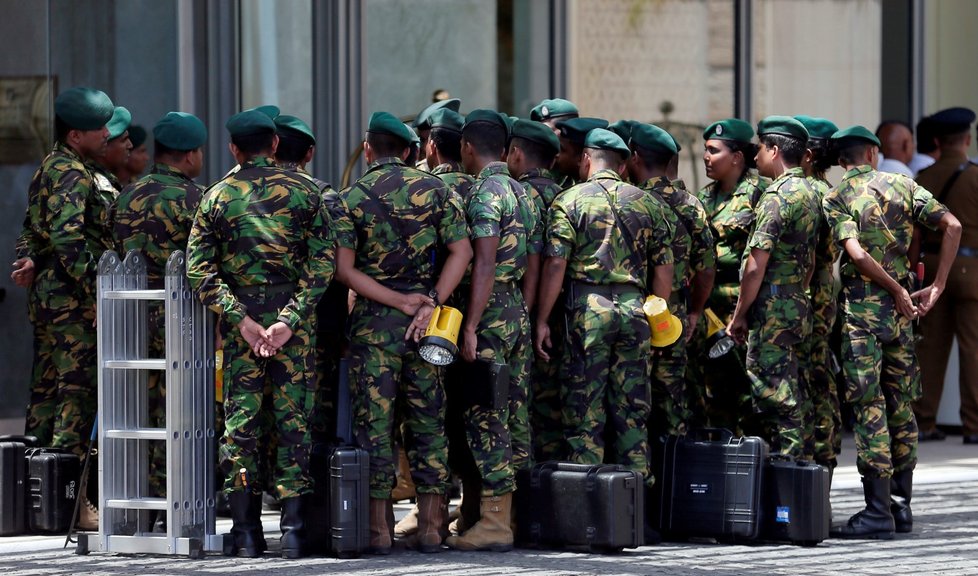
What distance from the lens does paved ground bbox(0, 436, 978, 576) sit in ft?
23.7

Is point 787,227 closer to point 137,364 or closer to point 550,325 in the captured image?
point 550,325

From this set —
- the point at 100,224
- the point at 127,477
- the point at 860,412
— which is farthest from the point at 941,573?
the point at 100,224

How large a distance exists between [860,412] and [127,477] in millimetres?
3361

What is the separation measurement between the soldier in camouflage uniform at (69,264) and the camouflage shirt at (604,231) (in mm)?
2110

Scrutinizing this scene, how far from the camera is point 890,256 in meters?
8.45

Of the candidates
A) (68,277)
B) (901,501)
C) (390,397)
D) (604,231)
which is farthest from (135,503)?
(901,501)

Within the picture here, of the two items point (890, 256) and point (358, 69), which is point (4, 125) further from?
point (890, 256)

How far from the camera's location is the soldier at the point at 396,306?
300 inches

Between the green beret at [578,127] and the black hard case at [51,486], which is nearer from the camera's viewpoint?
the black hard case at [51,486]

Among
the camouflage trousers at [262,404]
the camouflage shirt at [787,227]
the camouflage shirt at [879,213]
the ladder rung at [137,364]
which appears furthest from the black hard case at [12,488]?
the camouflage shirt at [879,213]

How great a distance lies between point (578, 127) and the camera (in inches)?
343

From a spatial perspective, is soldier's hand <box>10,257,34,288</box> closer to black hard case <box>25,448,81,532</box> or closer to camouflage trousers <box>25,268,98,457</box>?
camouflage trousers <box>25,268,98,457</box>

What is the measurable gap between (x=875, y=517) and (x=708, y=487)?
846 millimetres

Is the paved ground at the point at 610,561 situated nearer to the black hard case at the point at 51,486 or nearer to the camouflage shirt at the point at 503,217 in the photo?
the black hard case at the point at 51,486
